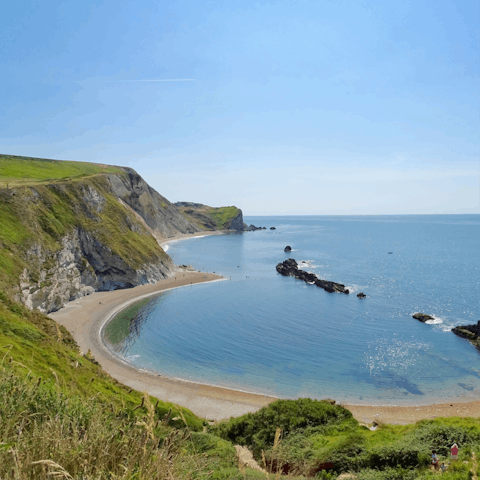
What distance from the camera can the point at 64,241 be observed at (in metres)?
59.3

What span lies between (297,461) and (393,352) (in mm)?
33700

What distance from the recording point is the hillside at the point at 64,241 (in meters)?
47.9

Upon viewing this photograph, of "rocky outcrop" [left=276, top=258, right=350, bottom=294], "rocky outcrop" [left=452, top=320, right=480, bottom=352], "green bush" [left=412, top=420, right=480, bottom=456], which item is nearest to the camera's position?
"green bush" [left=412, top=420, right=480, bottom=456]

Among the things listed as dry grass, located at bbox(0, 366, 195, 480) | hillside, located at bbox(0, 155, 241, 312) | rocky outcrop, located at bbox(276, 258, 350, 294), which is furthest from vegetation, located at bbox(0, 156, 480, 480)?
rocky outcrop, located at bbox(276, 258, 350, 294)

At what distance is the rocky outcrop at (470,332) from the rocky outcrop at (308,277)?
79.3ft

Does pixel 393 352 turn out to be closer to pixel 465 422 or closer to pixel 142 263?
pixel 465 422

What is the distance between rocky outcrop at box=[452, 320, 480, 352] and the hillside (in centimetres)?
5960

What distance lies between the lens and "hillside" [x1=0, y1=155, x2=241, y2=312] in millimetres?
47938

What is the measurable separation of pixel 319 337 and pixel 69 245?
48.4m

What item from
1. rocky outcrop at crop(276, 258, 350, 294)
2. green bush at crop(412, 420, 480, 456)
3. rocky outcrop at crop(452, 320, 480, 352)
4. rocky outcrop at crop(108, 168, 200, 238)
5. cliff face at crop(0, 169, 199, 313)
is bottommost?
rocky outcrop at crop(452, 320, 480, 352)

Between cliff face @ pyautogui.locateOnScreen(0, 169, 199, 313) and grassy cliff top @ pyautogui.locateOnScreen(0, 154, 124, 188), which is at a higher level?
grassy cliff top @ pyautogui.locateOnScreen(0, 154, 124, 188)

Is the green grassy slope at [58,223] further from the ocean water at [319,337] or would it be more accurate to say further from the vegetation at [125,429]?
the ocean water at [319,337]

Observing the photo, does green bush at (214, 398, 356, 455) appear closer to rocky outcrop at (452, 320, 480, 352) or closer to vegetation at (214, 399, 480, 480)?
vegetation at (214, 399, 480, 480)

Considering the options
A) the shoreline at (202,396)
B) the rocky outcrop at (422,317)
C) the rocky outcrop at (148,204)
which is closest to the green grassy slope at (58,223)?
the shoreline at (202,396)
